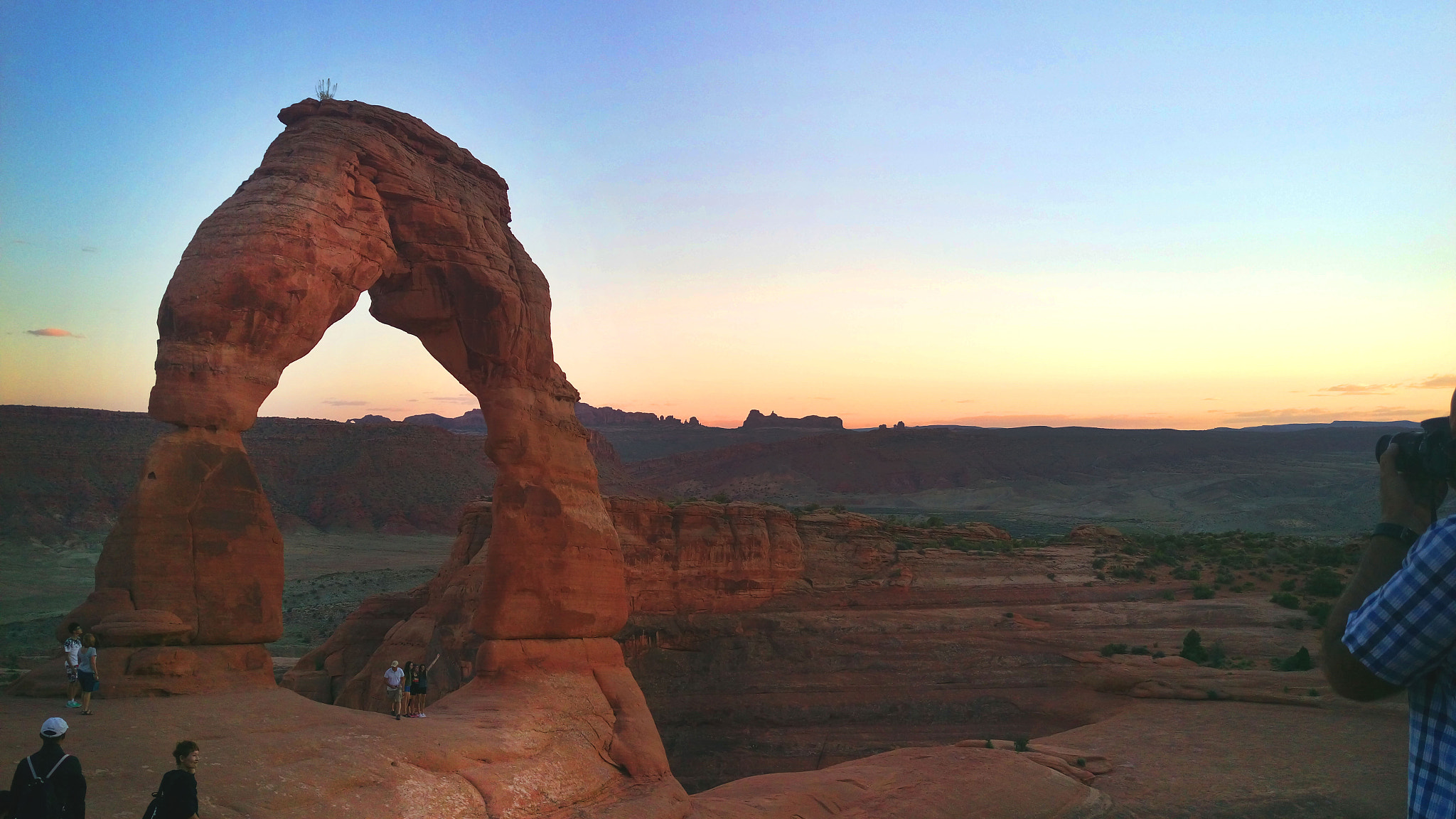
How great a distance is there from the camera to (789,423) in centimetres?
14800

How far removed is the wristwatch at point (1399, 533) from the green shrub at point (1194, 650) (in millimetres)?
24285

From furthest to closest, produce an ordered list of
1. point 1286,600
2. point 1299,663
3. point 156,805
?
point 1286,600 → point 1299,663 → point 156,805

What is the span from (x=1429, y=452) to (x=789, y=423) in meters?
145

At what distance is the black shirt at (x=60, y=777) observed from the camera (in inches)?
241

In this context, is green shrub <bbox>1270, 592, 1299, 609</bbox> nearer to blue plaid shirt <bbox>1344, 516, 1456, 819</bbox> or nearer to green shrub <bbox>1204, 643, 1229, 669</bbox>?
green shrub <bbox>1204, 643, 1229, 669</bbox>

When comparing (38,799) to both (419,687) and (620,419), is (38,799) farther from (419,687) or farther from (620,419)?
(620,419)

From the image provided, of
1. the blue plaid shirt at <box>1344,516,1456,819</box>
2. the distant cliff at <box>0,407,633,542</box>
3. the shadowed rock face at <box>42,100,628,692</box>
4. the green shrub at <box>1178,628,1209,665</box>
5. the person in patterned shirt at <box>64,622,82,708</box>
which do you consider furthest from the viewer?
the distant cliff at <box>0,407,633,542</box>

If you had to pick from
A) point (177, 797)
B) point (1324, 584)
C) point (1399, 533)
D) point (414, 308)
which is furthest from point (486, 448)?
point (1324, 584)

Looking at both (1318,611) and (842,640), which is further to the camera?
(842,640)

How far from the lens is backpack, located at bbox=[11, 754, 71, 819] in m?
6.05

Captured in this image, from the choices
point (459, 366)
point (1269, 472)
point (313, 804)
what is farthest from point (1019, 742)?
point (1269, 472)

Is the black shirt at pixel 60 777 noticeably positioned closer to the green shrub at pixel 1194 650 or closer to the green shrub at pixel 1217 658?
the green shrub at pixel 1217 658

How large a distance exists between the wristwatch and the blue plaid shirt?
0.25 meters

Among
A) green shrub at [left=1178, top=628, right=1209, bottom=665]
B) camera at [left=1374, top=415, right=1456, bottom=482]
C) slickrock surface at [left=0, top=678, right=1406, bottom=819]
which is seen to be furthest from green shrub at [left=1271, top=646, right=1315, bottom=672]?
camera at [left=1374, top=415, right=1456, bottom=482]
